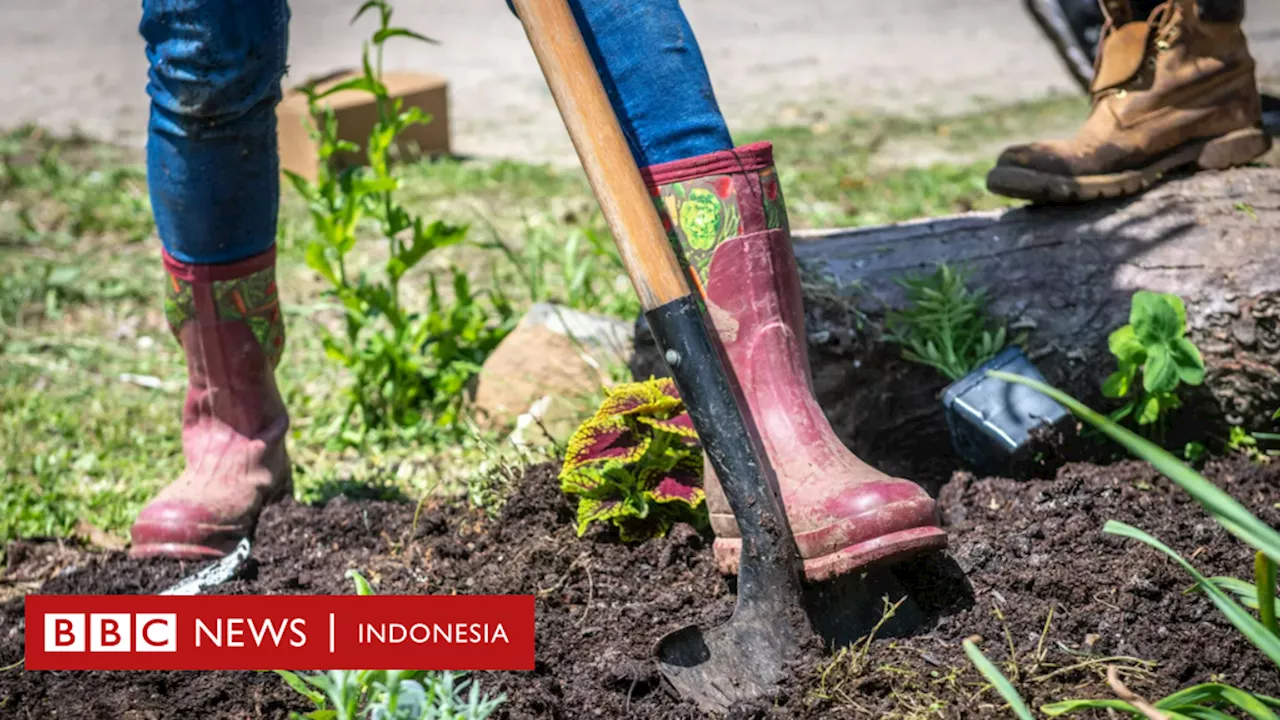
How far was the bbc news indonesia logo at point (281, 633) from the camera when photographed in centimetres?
157

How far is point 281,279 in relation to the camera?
→ 3725 millimetres

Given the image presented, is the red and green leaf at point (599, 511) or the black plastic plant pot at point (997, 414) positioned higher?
the black plastic plant pot at point (997, 414)

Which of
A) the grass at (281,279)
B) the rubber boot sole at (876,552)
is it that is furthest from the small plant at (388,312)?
the rubber boot sole at (876,552)

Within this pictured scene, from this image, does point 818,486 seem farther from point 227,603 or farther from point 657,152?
point 227,603

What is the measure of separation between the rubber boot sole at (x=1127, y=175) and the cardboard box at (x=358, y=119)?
2.69 m

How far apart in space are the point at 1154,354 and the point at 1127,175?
1.82ft

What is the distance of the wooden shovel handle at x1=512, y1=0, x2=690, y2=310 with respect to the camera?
1620 mm

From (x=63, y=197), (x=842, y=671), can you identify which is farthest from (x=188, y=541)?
(x=63, y=197)

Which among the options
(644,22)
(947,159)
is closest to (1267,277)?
(644,22)

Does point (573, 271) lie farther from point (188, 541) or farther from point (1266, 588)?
point (1266, 588)

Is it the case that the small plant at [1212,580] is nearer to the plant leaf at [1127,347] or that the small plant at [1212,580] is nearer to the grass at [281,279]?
the plant leaf at [1127,347]

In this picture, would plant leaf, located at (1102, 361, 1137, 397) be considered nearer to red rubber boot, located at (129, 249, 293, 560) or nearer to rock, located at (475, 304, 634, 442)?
rock, located at (475, 304, 634, 442)

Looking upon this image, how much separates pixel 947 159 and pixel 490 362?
8.96 feet

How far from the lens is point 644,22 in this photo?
5.72 ft
